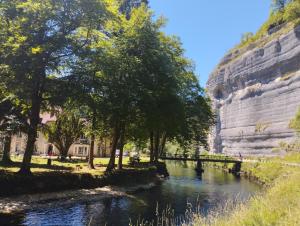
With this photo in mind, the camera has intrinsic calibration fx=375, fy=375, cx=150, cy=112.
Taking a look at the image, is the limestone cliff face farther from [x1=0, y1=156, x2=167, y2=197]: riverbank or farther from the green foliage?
[x1=0, y1=156, x2=167, y2=197]: riverbank

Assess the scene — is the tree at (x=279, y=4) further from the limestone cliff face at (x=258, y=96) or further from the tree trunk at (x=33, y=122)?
the tree trunk at (x=33, y=122)

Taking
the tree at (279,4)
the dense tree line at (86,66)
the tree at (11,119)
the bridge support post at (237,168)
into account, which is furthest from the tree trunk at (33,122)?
the tree at (279,4)

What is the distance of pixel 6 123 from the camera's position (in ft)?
120

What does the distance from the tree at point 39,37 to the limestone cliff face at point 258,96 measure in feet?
175

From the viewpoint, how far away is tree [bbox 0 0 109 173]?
25031 mm

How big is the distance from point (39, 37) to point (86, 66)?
4.17 meters

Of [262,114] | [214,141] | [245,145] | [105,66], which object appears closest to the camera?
[105,66]

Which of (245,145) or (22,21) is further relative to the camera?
(245,145)

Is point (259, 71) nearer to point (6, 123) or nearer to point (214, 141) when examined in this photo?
point (214, 141)

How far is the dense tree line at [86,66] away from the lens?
25453 millimetres

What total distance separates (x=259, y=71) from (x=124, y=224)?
7156 cm

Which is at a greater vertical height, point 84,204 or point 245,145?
point 245,145

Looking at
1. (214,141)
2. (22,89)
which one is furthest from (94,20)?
(214,141)

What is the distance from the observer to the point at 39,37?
2623 cm
